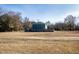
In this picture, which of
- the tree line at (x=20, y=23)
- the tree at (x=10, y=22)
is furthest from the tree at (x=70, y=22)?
the tree at (x=10, y=22)

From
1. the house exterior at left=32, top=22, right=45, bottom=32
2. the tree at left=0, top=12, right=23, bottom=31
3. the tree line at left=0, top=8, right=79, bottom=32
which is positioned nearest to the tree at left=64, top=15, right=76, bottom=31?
the tree line at left=0, top=8, right=79, bottom=32

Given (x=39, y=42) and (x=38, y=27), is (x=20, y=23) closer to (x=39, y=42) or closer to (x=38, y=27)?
(x=38, y=27)

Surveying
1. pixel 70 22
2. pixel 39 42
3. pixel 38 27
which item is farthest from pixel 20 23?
pixel 70 22

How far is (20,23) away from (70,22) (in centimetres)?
69

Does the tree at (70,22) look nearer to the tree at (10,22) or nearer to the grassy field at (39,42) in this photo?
the grassy field at (39,42)

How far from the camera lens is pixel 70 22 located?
290 centimetres

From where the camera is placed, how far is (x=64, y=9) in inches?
113

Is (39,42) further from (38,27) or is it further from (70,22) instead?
(70,22)

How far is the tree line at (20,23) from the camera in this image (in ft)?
9.46

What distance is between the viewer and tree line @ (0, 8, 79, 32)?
113 inches

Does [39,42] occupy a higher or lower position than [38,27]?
lower

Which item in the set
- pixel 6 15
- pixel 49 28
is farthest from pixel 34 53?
pixel 6 15
